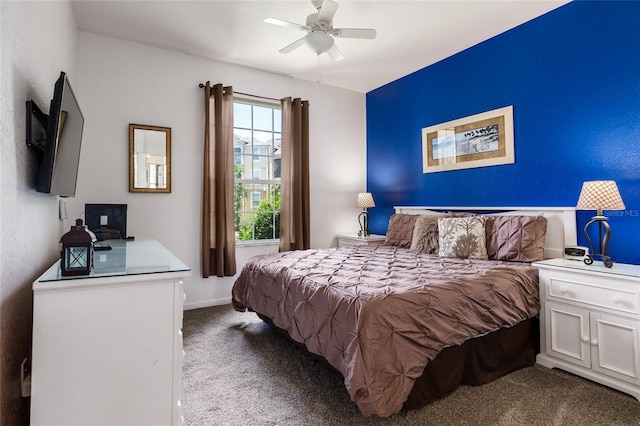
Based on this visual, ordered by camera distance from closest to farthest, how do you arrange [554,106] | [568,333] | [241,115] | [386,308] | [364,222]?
1. [386,308]
2. [568,333]
3. [554,106]
4. [241,115]
5. [364,222]

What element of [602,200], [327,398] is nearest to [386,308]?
[327,398]

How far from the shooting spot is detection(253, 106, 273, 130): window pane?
14.0 feet

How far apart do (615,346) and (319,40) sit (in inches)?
117

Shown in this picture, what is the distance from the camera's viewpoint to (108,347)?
126 cm

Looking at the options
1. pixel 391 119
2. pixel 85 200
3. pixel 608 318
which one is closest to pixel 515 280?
pixel 608 318

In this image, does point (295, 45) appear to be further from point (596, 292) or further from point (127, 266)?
point (596, 292)

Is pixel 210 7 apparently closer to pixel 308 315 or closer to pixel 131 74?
pixel 131 74

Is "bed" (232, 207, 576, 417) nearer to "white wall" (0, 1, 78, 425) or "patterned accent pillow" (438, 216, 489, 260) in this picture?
"patterned accent pillow" (438, 216, 489, 260)

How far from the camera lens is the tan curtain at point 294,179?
4266mm

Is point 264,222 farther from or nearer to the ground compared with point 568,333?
farther from the ground

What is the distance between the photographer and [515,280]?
2318mm

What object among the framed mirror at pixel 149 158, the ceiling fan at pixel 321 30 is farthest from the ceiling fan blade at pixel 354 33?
the framed mirror at pixel 149 158

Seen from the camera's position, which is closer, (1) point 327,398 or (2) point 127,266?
(2) point 127,266

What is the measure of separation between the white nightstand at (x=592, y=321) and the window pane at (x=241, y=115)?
135 inches
